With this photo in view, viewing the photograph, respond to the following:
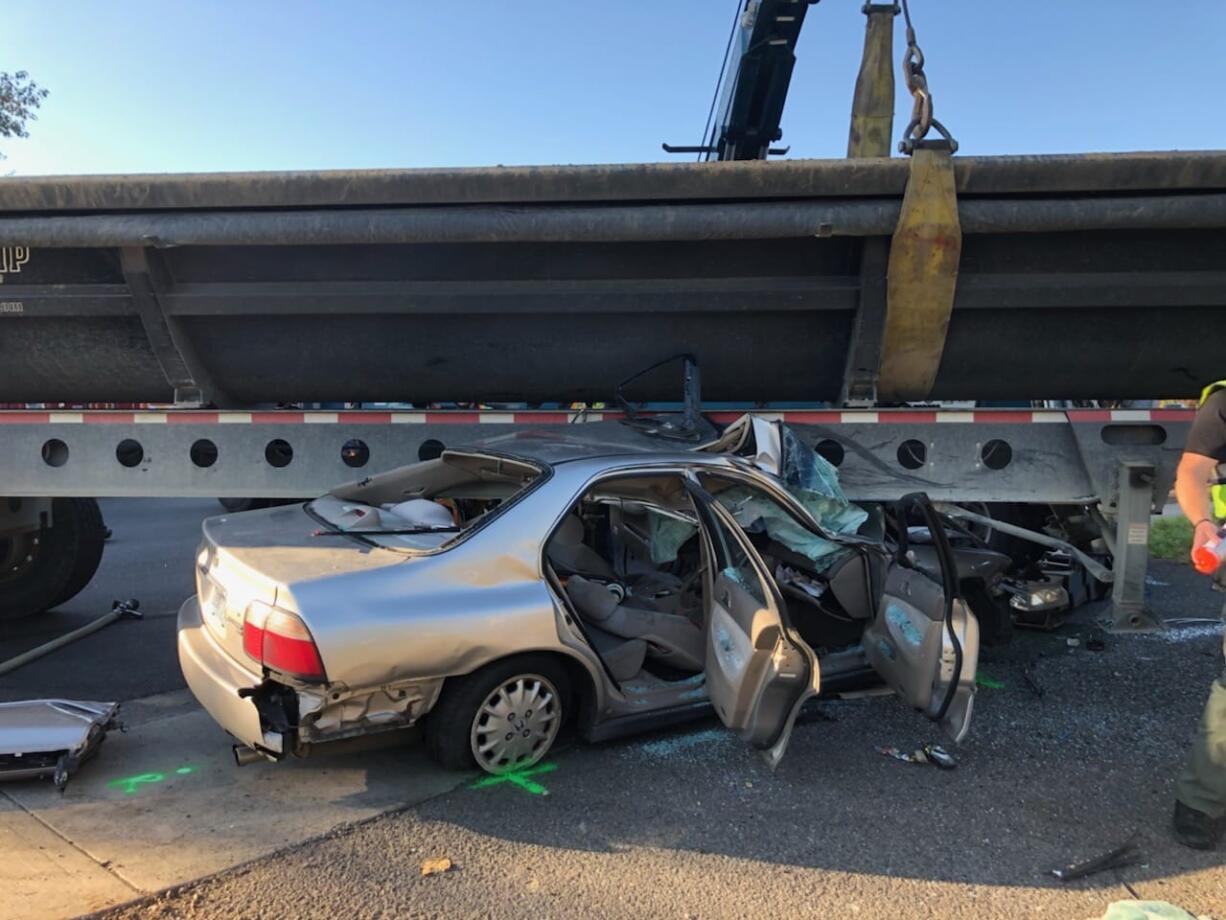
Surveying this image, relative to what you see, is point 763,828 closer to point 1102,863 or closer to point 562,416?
point 1102,863

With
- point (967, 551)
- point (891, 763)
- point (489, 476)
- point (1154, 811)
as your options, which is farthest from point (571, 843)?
point (967, 551)

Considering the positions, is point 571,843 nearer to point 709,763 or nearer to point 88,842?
point 709,763

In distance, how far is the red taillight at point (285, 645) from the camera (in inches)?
118

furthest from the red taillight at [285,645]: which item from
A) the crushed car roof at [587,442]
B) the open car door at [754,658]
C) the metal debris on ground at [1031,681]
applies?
the metal debris on ground at [1031,681]

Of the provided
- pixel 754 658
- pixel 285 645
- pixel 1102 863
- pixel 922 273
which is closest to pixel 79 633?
pixel 285 645

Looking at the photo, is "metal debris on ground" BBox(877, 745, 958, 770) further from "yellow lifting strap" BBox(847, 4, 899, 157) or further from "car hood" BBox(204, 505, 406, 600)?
"yellow lifting strap" BBox(847, 4, 899, 157)

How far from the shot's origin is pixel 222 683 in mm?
3250

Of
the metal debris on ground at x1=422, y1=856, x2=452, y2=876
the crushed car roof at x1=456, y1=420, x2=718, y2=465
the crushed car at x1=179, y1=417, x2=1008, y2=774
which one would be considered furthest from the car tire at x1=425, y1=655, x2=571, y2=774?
the crushed car roof at x1=456, y1=420, x2=718, y2=465

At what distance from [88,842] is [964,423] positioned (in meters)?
4.35

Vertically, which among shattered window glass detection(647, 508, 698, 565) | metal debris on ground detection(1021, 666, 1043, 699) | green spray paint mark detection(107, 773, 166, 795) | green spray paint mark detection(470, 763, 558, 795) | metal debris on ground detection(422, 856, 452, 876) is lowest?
green spray paint mark detection(107, 773, 166, 795)

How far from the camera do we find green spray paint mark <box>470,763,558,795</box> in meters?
3.47

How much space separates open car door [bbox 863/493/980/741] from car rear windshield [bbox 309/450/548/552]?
1.68 meters

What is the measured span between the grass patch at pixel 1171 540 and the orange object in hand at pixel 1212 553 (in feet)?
18.8

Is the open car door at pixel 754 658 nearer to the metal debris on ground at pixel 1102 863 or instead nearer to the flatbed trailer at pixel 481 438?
the metal debris on ground at pixel 1102 863
